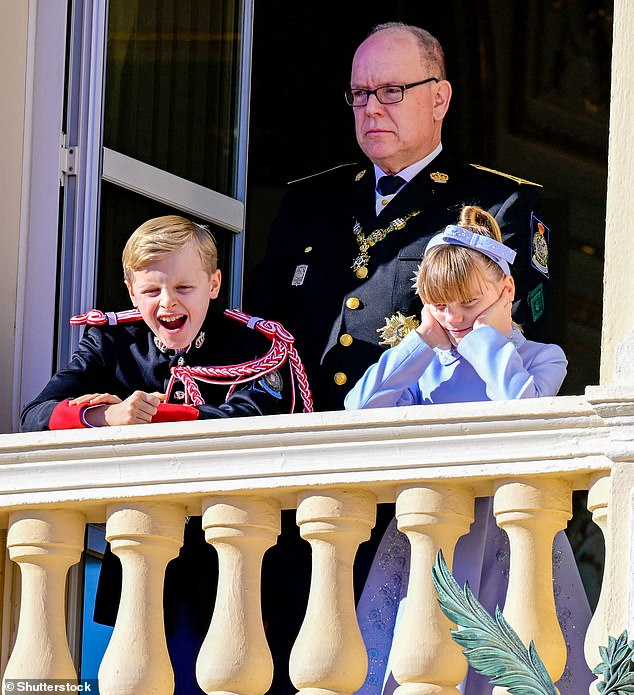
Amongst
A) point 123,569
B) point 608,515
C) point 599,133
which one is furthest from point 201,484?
point 599,133

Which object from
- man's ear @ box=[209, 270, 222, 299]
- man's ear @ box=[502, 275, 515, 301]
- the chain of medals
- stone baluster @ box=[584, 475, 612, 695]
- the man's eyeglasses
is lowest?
stone baluster @ box=[584, 475, 612, 695]

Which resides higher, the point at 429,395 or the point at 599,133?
the point at 599,133

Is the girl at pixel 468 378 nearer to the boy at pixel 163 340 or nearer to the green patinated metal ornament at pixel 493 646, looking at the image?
the boy at pixel 163 340

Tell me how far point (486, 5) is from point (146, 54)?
2.14 metres

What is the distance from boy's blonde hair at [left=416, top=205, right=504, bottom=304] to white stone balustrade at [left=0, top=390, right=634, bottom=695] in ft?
1.39

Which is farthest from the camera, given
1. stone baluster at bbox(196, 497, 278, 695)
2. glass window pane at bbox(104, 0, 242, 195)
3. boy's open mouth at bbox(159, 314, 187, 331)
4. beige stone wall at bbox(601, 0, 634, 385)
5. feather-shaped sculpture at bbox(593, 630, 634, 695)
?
glass window pane at bbox(104, 0, 242, 195)

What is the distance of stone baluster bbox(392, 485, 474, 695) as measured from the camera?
11.6 feet

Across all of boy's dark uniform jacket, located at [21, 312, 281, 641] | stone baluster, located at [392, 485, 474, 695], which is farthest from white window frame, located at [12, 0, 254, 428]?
stone baluster, located at [392, 485, 474, 695]

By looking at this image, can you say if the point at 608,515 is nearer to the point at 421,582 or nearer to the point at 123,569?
the point at 421,582

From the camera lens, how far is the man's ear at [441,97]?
177 inches

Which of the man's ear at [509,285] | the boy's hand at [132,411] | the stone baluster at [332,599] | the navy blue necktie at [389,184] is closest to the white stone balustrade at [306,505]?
the stone baluster at [332,599]

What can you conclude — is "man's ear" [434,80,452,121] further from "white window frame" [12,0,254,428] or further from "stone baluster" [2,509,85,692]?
"stone baluster" [2,509,85,692]

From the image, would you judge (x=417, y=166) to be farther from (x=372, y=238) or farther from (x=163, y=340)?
(x=163, y=340)

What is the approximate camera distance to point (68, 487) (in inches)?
151
